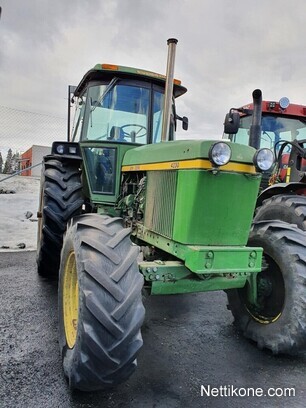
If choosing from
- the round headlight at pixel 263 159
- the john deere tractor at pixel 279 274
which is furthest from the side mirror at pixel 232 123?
the round headlight at pixel 263 159

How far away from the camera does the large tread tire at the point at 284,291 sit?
114 inches

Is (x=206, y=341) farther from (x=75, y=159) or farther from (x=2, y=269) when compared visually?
(x=2, y=269)

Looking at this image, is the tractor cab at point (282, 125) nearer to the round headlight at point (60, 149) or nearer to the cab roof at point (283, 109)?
the cab roof at point (283, 109)

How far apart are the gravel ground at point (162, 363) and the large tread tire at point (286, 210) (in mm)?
1174

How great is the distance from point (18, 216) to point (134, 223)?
6.72 metres

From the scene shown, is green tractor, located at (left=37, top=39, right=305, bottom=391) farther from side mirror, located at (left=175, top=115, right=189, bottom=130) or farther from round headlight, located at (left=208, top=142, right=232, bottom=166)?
side mirror, located at (left=175, top=115, right=189, bottom=130)

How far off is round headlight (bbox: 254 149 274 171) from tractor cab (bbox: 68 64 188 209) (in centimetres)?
175

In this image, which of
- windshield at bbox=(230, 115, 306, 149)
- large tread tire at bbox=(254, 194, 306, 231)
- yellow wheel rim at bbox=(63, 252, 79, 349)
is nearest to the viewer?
yellow wheel rim at bbox=(63, 252, 79, 349)

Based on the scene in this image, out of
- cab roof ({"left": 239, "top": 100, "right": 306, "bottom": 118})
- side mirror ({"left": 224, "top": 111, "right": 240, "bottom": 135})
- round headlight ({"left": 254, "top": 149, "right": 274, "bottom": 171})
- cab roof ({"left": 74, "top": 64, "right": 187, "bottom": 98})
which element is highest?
cab roof ({"left": 239, "top": 100, "right": 306, "bottom": 118})

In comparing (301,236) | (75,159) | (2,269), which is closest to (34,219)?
(2,269)

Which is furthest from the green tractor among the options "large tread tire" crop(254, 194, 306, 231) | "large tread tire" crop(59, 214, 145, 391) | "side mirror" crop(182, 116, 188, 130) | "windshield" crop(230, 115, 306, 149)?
"windshield" crop(230, 115, 306, 149)

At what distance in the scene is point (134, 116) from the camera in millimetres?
4141

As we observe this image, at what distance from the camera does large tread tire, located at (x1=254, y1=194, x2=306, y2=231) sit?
3565mm

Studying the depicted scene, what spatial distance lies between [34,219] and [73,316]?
7.03 metres
